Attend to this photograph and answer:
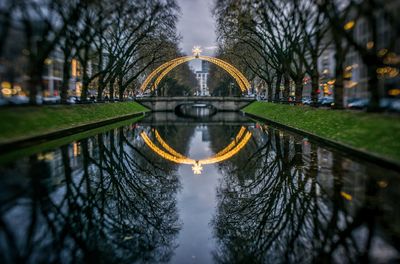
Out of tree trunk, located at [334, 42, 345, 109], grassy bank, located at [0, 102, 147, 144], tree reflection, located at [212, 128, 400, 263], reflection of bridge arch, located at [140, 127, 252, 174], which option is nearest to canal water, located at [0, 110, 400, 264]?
tree reflection, located at [212, 128, 400, 263]

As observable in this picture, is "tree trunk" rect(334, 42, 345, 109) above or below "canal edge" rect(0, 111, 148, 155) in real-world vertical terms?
above

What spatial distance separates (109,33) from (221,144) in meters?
23.8

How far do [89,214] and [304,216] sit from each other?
4102 millimetres

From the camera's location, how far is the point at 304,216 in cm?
679

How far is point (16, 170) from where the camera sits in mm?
10500

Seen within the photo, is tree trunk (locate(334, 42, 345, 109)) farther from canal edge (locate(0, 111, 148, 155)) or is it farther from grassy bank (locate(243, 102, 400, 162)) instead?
canal edge (locate(0, 111, 148, 155))

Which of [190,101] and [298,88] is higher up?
[190,101]

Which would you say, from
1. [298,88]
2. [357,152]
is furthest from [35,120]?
[298,88]

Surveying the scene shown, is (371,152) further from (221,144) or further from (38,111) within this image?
(38,111)

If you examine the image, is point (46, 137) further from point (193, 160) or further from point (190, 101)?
point (190, 101)

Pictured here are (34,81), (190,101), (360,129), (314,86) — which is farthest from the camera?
(190,101)

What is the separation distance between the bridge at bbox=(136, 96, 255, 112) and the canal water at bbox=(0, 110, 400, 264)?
197ft

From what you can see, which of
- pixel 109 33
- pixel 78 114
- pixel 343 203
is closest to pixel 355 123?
pixel 343 203

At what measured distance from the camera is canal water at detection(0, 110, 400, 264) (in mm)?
5188
